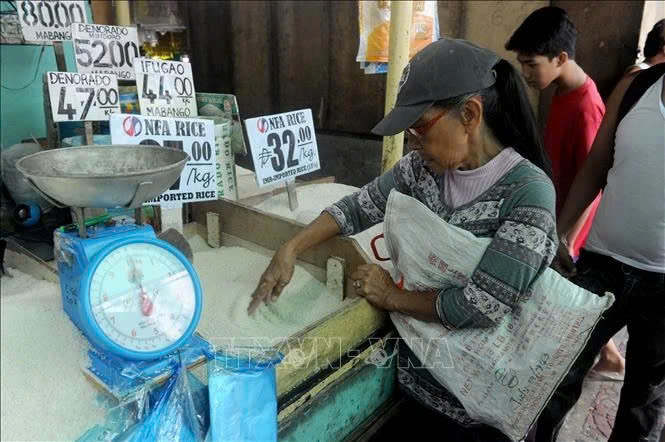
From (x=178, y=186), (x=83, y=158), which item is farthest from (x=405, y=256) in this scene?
(x=178, y=186)

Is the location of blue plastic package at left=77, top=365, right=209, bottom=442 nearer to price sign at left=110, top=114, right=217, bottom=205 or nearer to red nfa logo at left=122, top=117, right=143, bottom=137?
price sign at left=110, top=114, right=217, bottom=205

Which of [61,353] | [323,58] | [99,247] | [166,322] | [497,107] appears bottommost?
[61,353]

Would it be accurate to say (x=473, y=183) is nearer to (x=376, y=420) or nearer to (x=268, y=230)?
(x=376, y=420)

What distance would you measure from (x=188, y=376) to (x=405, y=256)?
0.65 meters

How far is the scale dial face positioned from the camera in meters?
1.00

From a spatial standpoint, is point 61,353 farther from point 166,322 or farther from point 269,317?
point 269,317

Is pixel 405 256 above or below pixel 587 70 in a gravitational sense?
below

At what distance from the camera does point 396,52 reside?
289 cm

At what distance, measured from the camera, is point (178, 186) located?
1.94 meters

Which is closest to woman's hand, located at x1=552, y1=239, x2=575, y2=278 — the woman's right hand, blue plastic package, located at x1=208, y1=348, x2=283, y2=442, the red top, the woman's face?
the red top

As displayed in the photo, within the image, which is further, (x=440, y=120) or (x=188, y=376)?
(x=440, y=120)

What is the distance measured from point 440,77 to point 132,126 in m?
1.23

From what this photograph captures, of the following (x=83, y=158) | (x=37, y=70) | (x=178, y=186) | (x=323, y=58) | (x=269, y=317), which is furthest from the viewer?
(x=323, y=58)

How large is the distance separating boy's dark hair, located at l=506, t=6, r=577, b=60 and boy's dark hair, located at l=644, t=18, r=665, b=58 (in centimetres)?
48
